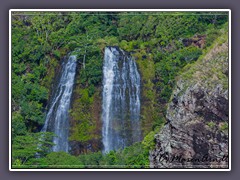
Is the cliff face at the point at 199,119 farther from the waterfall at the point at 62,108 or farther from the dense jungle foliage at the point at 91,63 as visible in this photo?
the waterfall at the point at 62,108

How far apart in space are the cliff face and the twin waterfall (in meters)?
Result: 0.57

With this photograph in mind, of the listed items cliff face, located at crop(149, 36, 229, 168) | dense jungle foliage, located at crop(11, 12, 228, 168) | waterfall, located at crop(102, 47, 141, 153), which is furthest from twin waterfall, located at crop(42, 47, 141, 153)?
cliff face, located at crop(149, 36, 229, 168)

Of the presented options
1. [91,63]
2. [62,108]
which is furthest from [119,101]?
[62,108]

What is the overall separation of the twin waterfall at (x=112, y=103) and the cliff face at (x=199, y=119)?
574 millimetres

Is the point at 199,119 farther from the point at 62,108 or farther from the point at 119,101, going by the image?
the point at 62,108

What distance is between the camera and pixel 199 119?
32.3ft

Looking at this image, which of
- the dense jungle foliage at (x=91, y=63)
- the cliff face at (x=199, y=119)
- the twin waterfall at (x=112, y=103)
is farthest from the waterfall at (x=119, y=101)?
the cliff face at (x=199, y=119)

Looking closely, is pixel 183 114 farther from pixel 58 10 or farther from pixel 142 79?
pixel 58 10

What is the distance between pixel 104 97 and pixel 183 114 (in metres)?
1.37

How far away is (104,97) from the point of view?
10391 mm

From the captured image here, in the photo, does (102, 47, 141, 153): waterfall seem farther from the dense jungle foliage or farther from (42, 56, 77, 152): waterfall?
(42, 56, 77, 152): waterfall

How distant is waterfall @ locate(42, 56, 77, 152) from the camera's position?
10016 millimetres

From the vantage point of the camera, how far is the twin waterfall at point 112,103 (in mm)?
10031

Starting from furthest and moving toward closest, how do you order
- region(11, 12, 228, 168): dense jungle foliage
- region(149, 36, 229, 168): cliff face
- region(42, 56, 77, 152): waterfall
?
region(42, 56, 77, 152): waterfall < region(11, 12, 228, 168): dense jungle foliage < region(149, 36, 229, 168): cliff face
